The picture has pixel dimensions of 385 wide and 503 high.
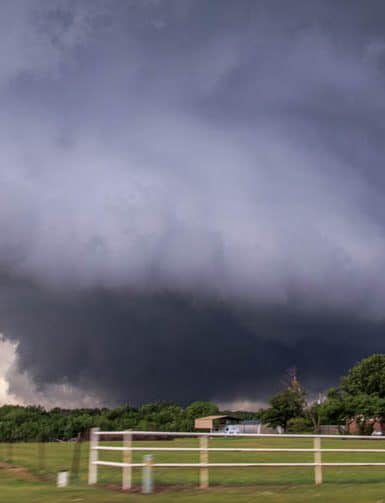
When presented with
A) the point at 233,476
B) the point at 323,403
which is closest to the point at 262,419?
the point at 323,403

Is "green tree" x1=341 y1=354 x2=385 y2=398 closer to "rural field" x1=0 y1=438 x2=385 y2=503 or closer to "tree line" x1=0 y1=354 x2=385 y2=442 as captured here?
"tree line" x1=0 y1=354 x2=385 y2=442

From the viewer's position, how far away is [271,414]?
348 ft

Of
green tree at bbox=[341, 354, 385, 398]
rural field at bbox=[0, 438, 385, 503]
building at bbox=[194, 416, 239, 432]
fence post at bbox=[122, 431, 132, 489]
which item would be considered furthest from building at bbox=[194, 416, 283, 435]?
fence post at bbox=[122, 431, 132, 489]

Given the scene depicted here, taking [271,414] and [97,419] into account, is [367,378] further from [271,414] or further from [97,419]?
[97,419]

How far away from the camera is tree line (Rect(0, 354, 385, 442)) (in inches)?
4036

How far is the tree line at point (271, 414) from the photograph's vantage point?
103 metres

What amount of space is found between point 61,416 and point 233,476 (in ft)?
444

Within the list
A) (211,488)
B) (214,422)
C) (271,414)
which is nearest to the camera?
(211,488)

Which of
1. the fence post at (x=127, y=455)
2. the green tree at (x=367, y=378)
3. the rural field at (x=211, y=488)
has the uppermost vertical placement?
the green tree at (x=367, y=378)

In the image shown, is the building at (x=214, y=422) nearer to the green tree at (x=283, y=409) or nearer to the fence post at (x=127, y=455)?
the green tree at (x=283, y=409)

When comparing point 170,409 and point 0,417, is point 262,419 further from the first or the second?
point 0,417

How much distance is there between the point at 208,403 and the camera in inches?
6570

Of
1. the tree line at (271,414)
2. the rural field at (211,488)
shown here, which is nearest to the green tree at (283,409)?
the tree line at (271,414)

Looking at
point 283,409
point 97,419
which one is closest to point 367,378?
point 283,409
